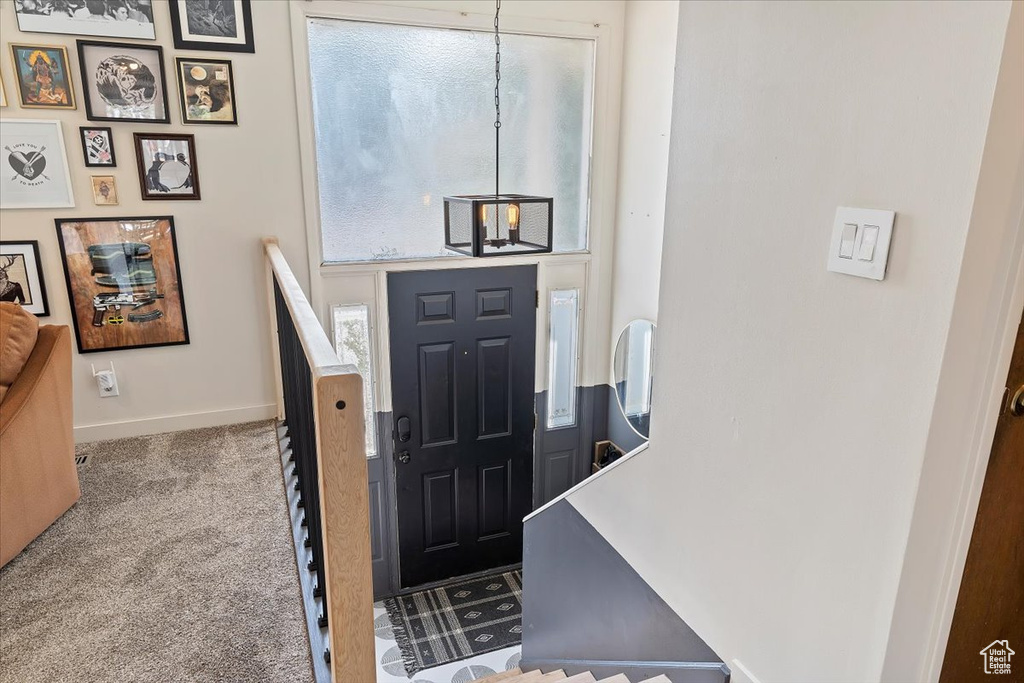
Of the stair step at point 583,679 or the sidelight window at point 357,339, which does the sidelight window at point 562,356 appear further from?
the stair step at point 583,679

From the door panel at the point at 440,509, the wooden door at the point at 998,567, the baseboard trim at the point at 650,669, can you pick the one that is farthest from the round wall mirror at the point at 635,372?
the wooden door at the point at 998,567

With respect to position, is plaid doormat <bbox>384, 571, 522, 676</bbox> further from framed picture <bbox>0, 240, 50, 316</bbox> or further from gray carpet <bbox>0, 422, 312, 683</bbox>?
framed picture <bbox>0, 240, 50, 316</bbox>

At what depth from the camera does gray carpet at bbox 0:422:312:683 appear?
1.73 m

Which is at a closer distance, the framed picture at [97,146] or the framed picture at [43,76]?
the framed picture at [43,76]

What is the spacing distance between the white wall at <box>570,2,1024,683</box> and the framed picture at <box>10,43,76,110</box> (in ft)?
8.68

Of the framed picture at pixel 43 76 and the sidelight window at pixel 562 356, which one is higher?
the framed picture at pixel 43 76

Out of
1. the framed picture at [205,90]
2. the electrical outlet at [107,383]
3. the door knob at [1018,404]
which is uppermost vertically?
the framed picture at [205,90]

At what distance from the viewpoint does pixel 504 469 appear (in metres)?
4.60

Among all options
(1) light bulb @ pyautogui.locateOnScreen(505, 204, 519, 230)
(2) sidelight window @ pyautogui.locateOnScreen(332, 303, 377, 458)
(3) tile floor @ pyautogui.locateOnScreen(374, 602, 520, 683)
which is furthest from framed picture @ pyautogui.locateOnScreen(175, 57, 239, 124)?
(3) tile floor @ pyautogui.locateOnScreen(374, 602, 520, 683)

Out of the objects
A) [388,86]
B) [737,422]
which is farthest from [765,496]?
[388,86]

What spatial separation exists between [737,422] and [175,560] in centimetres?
174

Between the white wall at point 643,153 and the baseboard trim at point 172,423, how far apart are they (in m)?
2.19

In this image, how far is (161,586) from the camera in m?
2.03

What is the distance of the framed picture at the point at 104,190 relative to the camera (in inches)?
122
